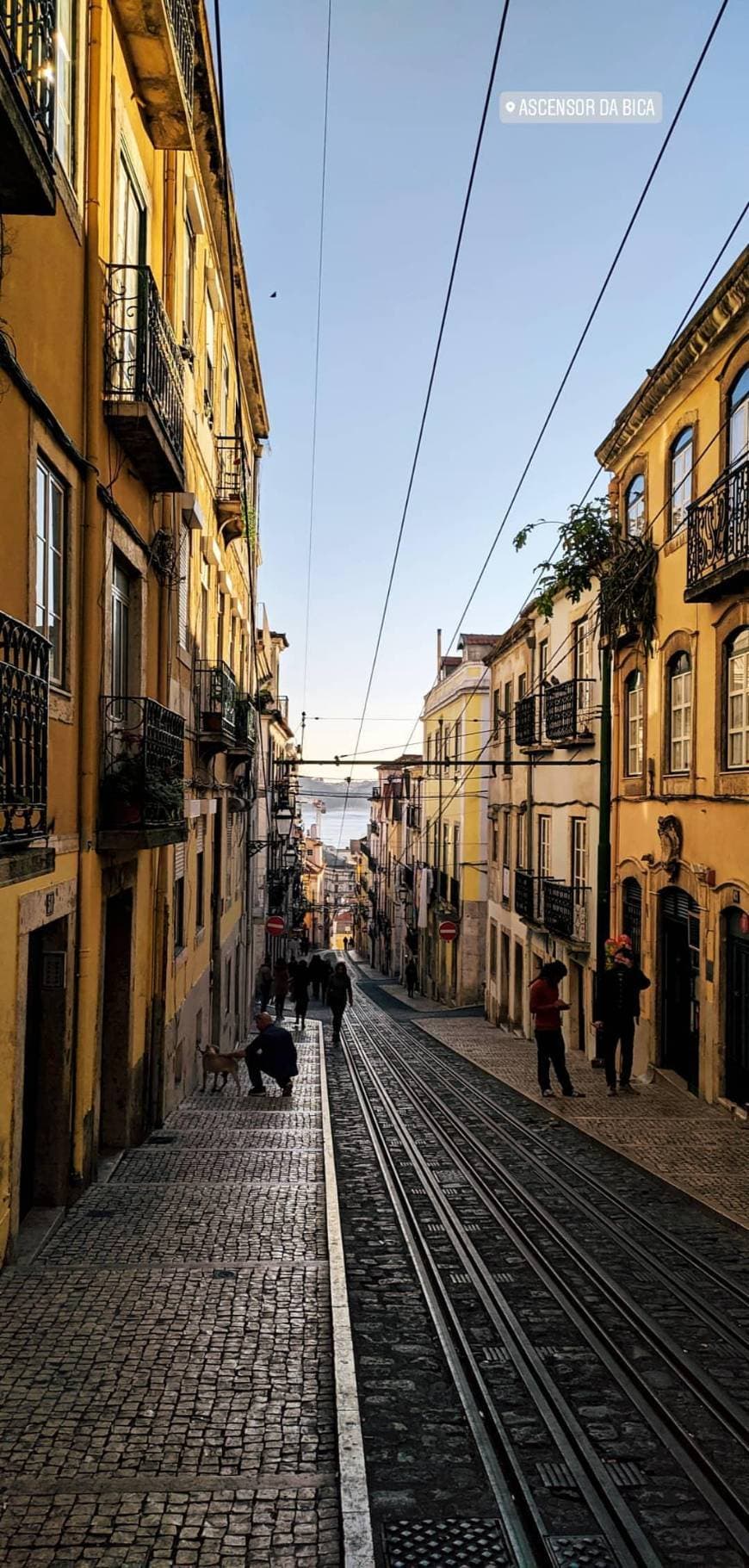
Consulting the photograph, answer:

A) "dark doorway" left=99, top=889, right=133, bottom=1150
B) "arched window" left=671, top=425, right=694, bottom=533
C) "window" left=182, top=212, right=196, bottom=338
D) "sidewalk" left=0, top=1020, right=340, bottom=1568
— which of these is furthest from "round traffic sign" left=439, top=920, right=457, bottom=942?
"sidewalk" left=0, top=1020, right=340, bottom=1568

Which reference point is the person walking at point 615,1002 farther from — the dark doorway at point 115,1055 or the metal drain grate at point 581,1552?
the metal drain grate at point 581,1552

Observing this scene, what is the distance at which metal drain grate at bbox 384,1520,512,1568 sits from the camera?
13.7 feet

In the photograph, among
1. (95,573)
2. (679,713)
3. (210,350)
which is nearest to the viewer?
(95,573)

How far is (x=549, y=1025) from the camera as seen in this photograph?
14031mm

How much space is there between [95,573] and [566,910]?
591 inches

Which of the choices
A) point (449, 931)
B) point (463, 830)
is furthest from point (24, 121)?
point (463, 830)

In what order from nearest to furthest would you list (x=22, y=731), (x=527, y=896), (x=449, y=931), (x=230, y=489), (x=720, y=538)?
(x=22, y=731) → (x=720, y=538) → (x=230, y=489) → (x=527, y=896) → (x=449, y=931)

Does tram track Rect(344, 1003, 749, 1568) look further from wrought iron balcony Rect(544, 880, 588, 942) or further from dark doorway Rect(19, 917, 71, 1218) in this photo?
wrought iron balcony Rect(544, 880, 588, 942)

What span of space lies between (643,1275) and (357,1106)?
7430 millimetres

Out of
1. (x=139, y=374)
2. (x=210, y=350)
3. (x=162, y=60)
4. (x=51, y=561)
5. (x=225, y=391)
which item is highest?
(x=225, y=391)

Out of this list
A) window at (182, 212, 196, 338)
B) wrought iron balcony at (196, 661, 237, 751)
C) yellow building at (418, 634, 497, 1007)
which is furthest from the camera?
yellow building at (418, 634, 497, 1007)

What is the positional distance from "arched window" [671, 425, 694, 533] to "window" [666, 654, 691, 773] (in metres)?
1.95

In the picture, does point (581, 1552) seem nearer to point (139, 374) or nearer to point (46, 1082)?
point (46, 1082)

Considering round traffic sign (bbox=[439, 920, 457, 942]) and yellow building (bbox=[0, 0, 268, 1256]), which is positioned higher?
yellow building (bbox=[0, 0, 268, 1256])
